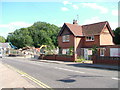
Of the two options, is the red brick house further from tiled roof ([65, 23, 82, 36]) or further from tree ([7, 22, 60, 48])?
tree ([7, 22, 60, 48])

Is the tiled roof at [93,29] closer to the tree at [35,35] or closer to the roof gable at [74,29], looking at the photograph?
the roof gable at [74,29]

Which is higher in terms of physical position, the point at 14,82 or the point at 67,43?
the point at 67,43

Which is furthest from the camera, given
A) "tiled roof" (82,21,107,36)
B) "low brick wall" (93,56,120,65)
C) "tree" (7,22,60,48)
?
"tree" (7,22,60,48)

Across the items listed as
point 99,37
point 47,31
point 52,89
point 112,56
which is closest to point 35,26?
point 47,31

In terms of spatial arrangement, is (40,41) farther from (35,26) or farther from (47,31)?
(35,26)

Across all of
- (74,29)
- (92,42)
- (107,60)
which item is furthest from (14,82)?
(74,29)

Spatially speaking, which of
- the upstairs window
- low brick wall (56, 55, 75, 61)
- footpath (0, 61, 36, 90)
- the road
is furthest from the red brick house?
footpath (0, 61, 36, 90)

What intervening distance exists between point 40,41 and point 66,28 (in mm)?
52426

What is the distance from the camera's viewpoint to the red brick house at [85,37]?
92.3 feet

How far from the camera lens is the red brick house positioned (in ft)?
92.3

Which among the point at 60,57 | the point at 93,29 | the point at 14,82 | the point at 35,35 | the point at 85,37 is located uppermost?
the point at 35,35

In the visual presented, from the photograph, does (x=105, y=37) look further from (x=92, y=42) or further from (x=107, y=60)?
(x=107, y=60)

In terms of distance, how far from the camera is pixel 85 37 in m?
30.3

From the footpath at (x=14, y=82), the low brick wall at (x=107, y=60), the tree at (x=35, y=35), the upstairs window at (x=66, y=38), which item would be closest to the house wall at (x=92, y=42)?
the upstairs window at (x=66, y=38)
